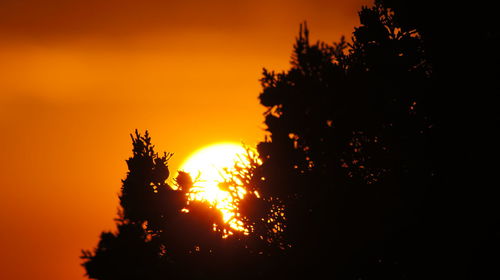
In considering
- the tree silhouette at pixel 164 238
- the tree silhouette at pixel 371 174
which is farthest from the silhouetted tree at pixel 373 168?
the tree silhouette at pixel 164 238

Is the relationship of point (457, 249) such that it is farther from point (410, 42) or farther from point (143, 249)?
point (143, 249)

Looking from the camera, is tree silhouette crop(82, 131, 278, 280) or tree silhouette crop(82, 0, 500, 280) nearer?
tree silhouette crop(82, 0, 500, 280)

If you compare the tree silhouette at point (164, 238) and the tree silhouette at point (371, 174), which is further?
the tree silhouette at point (164, 238)

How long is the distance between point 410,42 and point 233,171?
4.08 m

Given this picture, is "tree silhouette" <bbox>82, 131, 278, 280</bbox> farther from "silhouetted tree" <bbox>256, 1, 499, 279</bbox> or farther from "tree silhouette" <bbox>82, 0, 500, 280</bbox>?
"silhouetted tree" <bbox>256, 1, 499, 279</bbox>

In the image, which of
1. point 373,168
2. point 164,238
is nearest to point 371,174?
point 373,168

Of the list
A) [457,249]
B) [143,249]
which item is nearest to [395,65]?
[457,249]

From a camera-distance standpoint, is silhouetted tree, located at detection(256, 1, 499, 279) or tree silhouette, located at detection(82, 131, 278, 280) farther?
tree silhouette, located at detection(82, 131, 278, 280)

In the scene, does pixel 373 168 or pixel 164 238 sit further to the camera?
pixel 164 238

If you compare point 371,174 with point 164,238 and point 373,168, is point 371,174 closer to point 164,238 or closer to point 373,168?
point 373,168

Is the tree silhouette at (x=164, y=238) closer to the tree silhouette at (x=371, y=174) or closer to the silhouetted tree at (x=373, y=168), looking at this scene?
the tree silhouette at (x=371, y=174)

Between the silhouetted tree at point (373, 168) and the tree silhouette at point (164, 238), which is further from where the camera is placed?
the tree silhouette at point (164, 238)

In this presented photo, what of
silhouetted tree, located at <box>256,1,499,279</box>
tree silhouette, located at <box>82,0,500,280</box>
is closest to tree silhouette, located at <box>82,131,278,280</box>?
tree silhouette, located at <box>82,0,500,280</box>

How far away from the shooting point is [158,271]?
7.32 meters
